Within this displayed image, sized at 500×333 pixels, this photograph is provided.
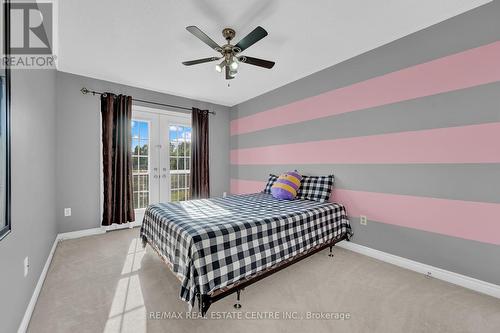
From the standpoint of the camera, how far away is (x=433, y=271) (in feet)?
7.15

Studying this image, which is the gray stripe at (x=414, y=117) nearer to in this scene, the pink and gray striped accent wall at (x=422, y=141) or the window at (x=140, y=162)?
the pink and gray striped accent wall at (x=422, y=141)

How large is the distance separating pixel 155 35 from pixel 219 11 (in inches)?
32.8

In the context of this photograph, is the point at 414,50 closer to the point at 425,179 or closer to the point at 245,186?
the point at 425,179

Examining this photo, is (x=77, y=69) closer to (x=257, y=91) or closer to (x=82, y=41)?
(x=82, y=41)

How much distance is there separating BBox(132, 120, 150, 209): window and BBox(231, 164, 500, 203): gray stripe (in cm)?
308

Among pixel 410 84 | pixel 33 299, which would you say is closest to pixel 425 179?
pixel 410 84

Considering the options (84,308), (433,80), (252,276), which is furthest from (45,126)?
(433,80)

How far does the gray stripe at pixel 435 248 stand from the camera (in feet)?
6.26

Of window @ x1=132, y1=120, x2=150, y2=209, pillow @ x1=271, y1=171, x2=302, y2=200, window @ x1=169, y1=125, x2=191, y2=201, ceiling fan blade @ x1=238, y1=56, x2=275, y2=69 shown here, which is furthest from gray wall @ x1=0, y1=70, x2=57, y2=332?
pillow @ x1=271, y1=171, x2=302, y2=200

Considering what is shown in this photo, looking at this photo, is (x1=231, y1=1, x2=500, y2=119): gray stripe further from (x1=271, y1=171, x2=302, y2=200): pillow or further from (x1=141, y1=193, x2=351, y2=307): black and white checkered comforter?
(x1=141, y1=193, x2=351, y2=307): black and white checkered comforter

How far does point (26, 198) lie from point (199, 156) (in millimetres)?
2991

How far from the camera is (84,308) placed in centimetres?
170

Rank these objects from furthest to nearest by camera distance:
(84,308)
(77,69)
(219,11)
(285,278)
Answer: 1. (77,69)
2. (285,278)
3. (219,11)
4. (84,308)

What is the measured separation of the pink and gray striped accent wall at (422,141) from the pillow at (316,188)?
143 mm
